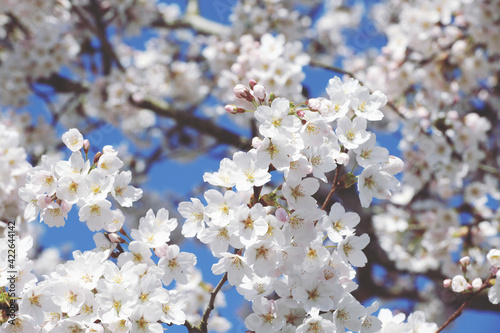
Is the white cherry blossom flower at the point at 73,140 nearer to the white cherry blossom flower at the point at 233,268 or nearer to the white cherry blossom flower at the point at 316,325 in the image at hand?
the white cherry blossom flower at the point at 233,268

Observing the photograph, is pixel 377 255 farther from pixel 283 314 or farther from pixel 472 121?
pixel 283 314

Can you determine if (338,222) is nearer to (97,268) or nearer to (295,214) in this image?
(295,214)

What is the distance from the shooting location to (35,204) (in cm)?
168

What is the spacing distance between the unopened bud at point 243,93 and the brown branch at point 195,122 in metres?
2.35

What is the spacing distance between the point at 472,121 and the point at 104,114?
344cm

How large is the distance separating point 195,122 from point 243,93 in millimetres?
2671

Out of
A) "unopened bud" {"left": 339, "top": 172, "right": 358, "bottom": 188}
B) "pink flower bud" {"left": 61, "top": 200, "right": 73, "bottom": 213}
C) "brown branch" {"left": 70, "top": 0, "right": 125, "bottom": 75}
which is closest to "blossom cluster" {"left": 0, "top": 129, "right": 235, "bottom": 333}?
"pink flower bud" {"left": 61, "top": 200, "right": 73, "bottom": 213}

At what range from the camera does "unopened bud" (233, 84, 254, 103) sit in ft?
5.38

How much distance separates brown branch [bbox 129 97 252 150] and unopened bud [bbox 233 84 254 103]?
7.71ft

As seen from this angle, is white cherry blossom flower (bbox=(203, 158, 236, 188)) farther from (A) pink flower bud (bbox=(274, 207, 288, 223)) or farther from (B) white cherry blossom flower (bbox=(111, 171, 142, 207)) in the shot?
(B) white cherry blossom flower (bbox=(111, 171, 142, 207))

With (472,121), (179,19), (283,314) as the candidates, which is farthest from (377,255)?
(179,19)

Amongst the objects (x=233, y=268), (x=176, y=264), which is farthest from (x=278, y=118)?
(x=176, y=264)

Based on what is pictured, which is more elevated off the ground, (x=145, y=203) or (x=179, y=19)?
(x=179, y=19)

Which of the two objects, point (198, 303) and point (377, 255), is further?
point (377, 255)
